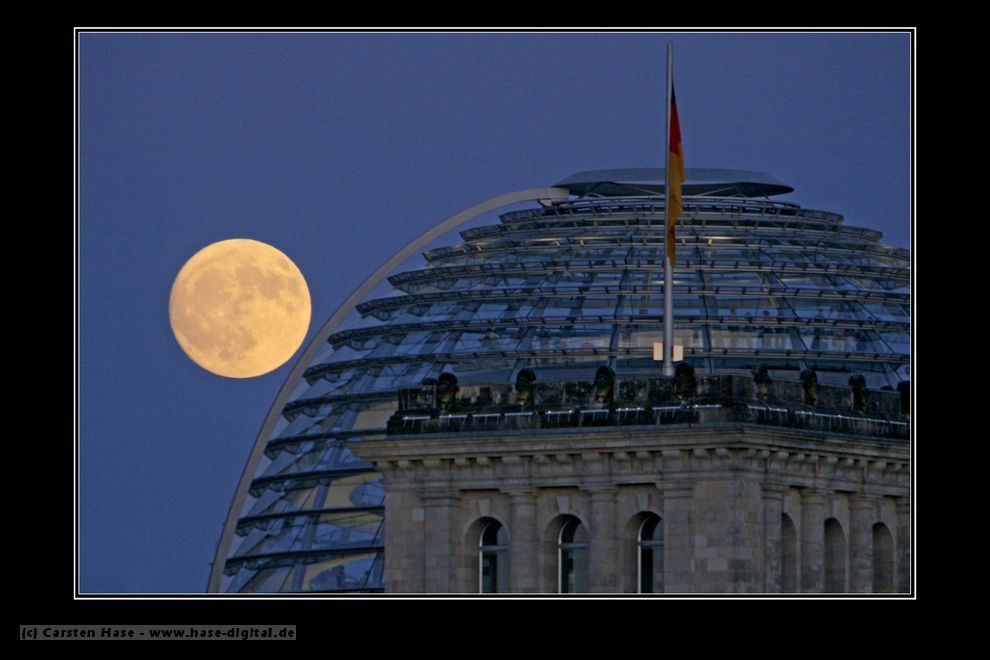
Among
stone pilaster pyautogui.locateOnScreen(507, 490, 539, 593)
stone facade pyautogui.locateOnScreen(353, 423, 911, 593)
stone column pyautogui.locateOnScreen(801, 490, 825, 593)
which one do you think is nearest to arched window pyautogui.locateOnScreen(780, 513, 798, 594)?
stone facade pyautogui.locateOnScreen(353, 423, 911, 593)

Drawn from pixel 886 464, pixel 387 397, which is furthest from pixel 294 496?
pixel 886 464

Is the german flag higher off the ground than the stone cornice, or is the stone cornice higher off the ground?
the german flag

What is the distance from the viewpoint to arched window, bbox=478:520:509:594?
97812 mm

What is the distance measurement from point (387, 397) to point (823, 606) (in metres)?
65.5

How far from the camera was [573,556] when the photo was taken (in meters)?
97.5

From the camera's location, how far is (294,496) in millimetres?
149250

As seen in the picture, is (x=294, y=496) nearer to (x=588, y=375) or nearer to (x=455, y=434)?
(x=588, y=375)

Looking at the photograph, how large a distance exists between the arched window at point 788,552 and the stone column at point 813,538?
15.2 inches

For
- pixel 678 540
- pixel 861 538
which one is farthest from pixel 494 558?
pixel 861 538

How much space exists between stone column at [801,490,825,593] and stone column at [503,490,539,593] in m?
5.98

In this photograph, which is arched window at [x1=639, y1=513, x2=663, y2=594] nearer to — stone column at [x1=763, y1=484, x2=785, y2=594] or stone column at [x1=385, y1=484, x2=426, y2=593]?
stone column at [x1=763, y1=484, x2=785, y2=594]

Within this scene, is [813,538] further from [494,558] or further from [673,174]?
[673,174]

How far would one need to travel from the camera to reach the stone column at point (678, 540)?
94188 millimetres

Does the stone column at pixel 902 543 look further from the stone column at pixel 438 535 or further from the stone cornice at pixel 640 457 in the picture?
the stone column at pixel 438 535
